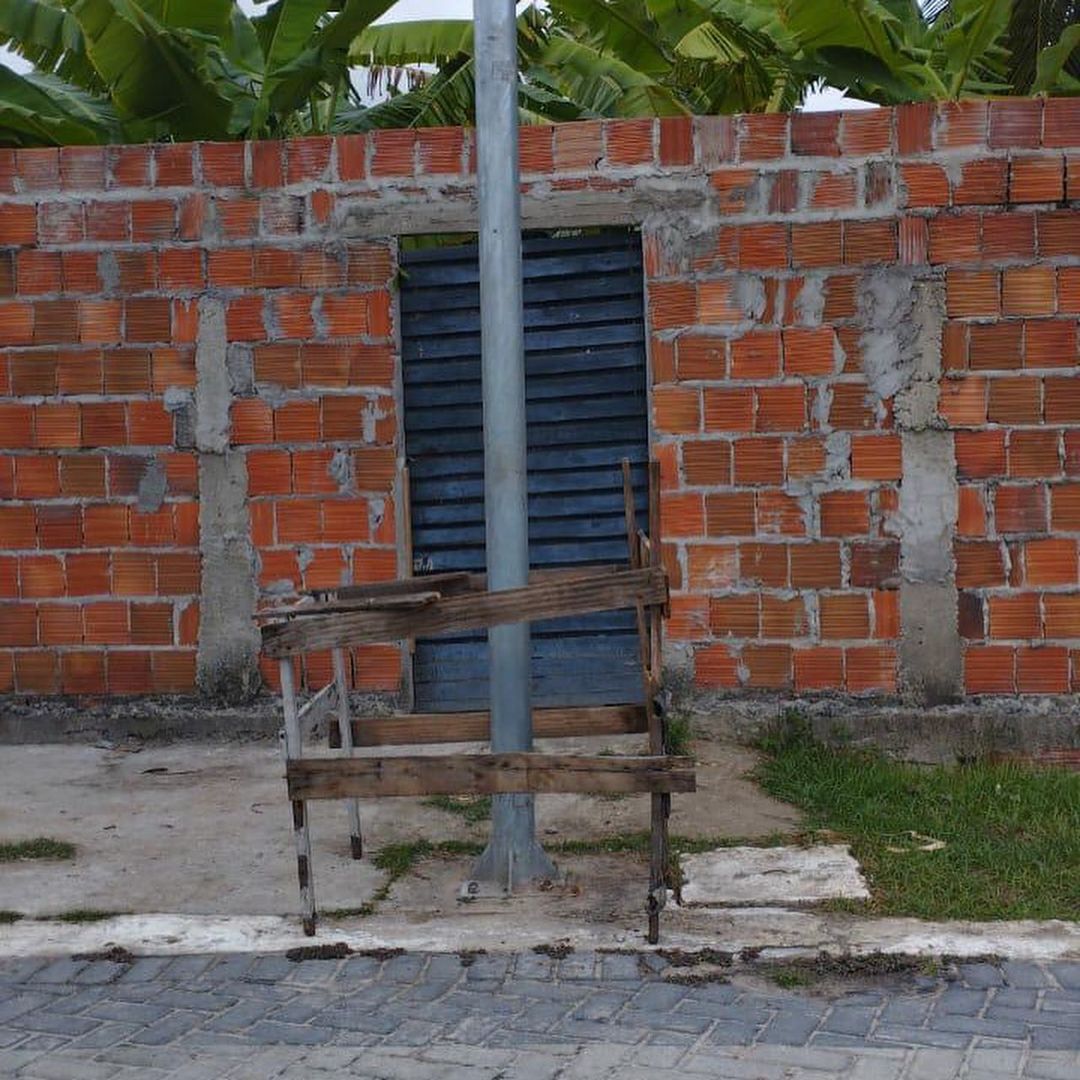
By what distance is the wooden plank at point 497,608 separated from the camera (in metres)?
3.90

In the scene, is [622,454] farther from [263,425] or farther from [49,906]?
[49,906]

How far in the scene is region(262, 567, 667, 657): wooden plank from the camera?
3900 mm

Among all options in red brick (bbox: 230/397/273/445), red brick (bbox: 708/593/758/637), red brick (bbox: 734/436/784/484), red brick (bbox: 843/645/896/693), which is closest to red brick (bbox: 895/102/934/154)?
red brick (bbox: 734/436/784/484)

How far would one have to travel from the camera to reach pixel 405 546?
20.7 ft

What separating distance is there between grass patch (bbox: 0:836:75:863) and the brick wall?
1.43m

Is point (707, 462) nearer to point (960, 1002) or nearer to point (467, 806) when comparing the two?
point (467, 806)

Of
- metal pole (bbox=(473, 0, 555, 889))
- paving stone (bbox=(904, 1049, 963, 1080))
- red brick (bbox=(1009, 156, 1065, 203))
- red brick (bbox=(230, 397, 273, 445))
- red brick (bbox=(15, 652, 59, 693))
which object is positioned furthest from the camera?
red brick (bbox=(15, 652, 59, 693))

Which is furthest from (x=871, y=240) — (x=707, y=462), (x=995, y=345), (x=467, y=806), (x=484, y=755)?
(x=484, y=755)

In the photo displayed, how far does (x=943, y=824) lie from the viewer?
503 cm

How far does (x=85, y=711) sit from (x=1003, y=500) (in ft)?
13.8

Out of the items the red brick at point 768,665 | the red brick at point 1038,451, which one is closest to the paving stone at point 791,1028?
the red brick at point 768,665

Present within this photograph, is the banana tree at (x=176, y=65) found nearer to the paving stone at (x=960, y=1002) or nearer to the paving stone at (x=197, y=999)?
the paving stone at (x=197, y=999)

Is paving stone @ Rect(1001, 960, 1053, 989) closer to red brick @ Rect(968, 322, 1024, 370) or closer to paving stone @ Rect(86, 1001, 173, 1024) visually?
paving stone @ Rect(86, 1001, 173, 1024)

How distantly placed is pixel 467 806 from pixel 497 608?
1782mm
